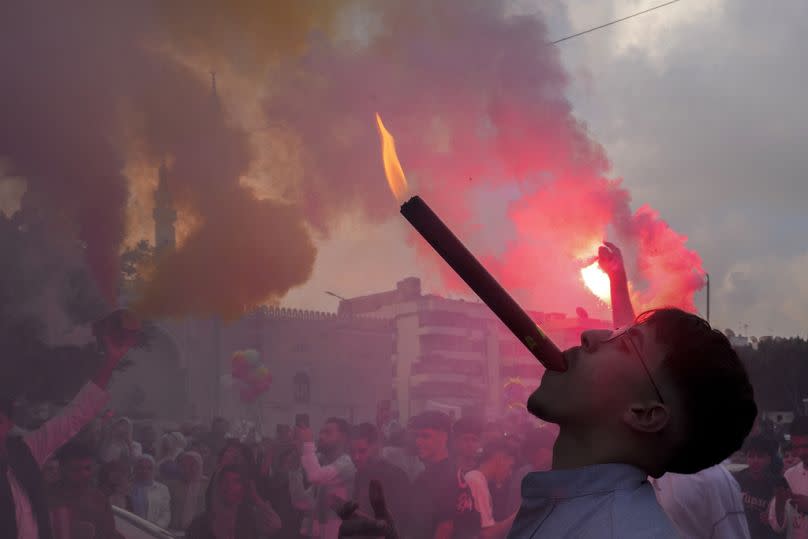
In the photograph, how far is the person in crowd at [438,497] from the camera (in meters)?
7.30

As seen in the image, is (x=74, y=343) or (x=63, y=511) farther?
(x=74, y=343)

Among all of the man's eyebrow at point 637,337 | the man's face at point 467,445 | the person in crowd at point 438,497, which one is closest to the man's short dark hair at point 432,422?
the person in crowd at point 438,497

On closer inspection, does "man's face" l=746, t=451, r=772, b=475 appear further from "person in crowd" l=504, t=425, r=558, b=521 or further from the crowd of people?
"person in crowd" l=504, t=425, r=558, b=521

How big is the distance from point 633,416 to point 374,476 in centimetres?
560

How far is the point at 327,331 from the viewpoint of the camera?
1677 cm

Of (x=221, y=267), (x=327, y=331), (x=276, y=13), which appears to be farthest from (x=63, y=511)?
(x=327, y=331)

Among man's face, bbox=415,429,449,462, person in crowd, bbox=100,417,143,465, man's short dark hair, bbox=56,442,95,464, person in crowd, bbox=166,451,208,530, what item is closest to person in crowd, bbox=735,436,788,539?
man's face, bbox=415,429,449,462

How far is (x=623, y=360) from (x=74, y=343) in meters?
7.77

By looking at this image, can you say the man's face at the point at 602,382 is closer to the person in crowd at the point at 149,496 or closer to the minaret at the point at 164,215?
the person in crowd at the point at 149,496

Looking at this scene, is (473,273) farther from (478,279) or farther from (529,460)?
(529,460)

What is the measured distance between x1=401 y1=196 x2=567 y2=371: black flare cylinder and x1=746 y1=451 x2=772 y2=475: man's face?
21.2ft

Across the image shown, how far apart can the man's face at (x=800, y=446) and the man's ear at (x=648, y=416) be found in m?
6.20

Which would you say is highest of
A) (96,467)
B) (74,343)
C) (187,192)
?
(187,192)

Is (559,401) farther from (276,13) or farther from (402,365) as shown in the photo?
(402,365)
